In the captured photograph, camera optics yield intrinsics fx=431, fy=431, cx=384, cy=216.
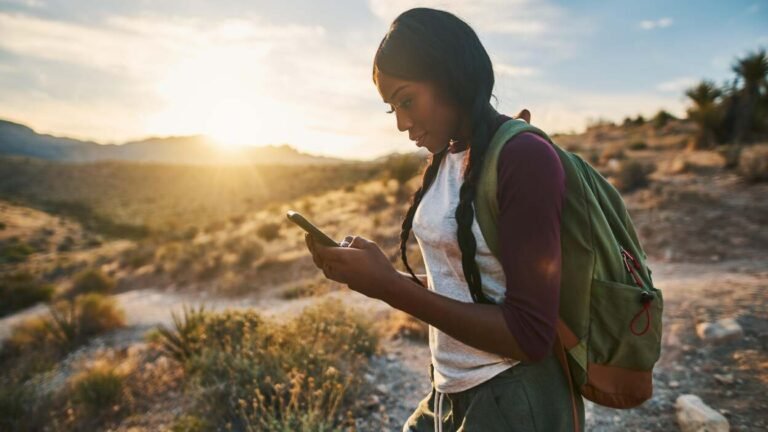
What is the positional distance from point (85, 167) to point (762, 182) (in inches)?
2813

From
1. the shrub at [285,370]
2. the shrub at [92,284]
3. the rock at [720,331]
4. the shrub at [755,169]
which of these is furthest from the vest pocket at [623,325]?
the shrub at [92,284]

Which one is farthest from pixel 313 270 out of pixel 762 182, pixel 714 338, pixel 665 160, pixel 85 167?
pixel 85 167

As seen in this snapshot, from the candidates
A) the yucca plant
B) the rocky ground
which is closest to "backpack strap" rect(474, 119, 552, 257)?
the rocky ground

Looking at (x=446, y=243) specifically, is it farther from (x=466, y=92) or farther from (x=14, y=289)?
(x=14, y=289)

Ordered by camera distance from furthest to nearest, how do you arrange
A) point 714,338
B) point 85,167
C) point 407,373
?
1. point 85,167
2. point 407,373
3. point 714,338

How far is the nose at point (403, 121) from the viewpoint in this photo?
1.28m

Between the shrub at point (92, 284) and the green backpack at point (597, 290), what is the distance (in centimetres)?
1502

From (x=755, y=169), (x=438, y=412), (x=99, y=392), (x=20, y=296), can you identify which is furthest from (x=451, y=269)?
(x=20, y=296)

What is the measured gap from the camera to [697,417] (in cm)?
302

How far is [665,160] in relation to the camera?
579 inches

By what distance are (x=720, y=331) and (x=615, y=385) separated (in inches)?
160

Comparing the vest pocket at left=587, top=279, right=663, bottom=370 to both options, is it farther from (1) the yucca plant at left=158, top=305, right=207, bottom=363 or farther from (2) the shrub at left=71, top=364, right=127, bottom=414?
(2) the shrub at left=71, top=364, right=127, bottom=414

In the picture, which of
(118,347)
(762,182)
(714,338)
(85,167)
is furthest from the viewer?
(85,167)

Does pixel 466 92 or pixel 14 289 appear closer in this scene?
pixel 466 92
